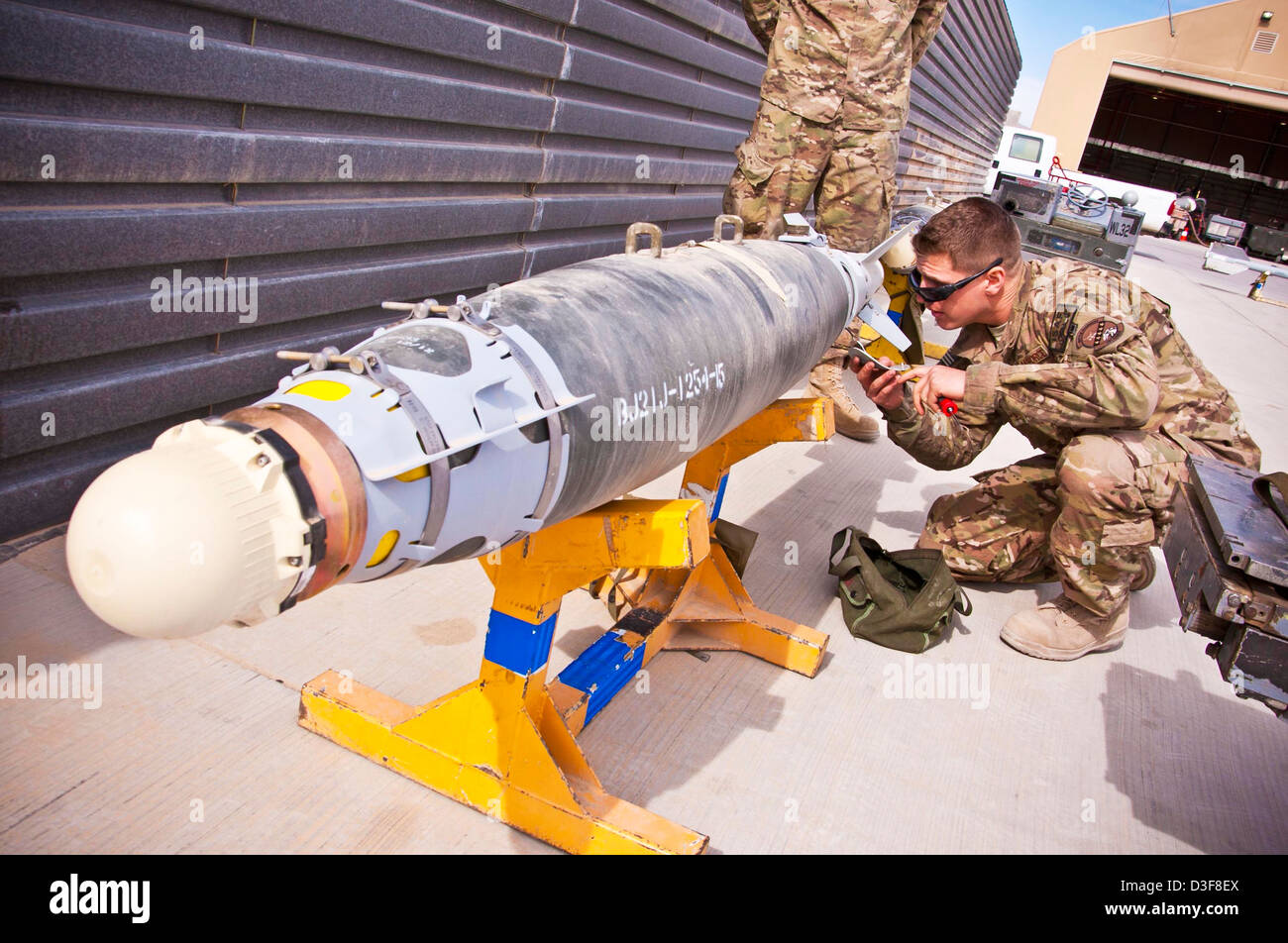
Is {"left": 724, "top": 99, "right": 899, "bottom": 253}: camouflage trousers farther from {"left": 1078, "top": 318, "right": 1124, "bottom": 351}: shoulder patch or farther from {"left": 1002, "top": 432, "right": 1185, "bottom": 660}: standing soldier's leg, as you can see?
{"left": 1002, "top": 432, "right": 1185, "bottom": 660}: standing soldier's leg

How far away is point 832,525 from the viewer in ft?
13.1

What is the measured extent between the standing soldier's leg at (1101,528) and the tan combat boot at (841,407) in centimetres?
197

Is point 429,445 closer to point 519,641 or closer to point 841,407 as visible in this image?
point 519,641

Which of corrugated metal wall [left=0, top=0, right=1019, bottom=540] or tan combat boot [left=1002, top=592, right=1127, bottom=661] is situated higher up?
corrugated metal wall [left=0, top=0, right=1019, bottom=540]

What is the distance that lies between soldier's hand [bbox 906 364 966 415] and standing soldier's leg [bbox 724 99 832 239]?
1680mm

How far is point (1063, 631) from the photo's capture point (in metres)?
3.27

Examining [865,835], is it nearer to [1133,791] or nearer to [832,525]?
[1133,791]

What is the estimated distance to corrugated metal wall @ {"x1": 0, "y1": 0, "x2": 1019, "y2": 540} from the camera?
7.68 ft

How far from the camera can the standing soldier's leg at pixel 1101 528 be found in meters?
3.05

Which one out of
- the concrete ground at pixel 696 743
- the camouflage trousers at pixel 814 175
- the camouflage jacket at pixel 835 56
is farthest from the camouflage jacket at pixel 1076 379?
the camouflage jacket at pixel 835 56

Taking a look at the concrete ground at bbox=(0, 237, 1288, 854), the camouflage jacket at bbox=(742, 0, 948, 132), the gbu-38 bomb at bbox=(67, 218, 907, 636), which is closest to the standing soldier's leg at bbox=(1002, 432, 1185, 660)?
the concrete ground at bbox=(0, 237, 1288, 854)

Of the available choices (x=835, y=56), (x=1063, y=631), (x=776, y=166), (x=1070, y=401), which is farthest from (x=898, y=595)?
(x=835, y=56)

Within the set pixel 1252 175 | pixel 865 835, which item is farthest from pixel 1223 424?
pixel 1252 175
